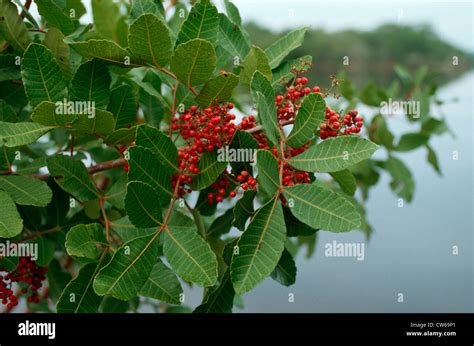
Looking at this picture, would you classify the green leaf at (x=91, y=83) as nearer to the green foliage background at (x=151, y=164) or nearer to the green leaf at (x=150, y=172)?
the green foliage background at (x=151, y=164)

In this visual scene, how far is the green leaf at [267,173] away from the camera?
0.88 m

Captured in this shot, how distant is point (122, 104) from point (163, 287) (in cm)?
35

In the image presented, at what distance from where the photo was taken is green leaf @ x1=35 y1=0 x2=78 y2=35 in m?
1.10

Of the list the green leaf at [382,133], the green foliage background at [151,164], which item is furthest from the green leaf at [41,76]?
Answer: the green leaf at [382,133]

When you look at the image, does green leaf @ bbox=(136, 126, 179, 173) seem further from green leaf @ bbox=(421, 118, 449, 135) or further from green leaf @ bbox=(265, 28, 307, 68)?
green leaf @ bbox=(421, 118, 449, 135)

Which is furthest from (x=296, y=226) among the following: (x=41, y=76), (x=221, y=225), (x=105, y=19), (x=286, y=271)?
(x=105, y=19)

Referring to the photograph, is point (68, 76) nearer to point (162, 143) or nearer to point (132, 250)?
point (162, 143)

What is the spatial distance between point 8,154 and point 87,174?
0.16 m

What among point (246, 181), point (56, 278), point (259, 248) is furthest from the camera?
point (56, 278)

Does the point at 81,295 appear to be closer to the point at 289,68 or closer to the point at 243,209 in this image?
the point at 243,209
